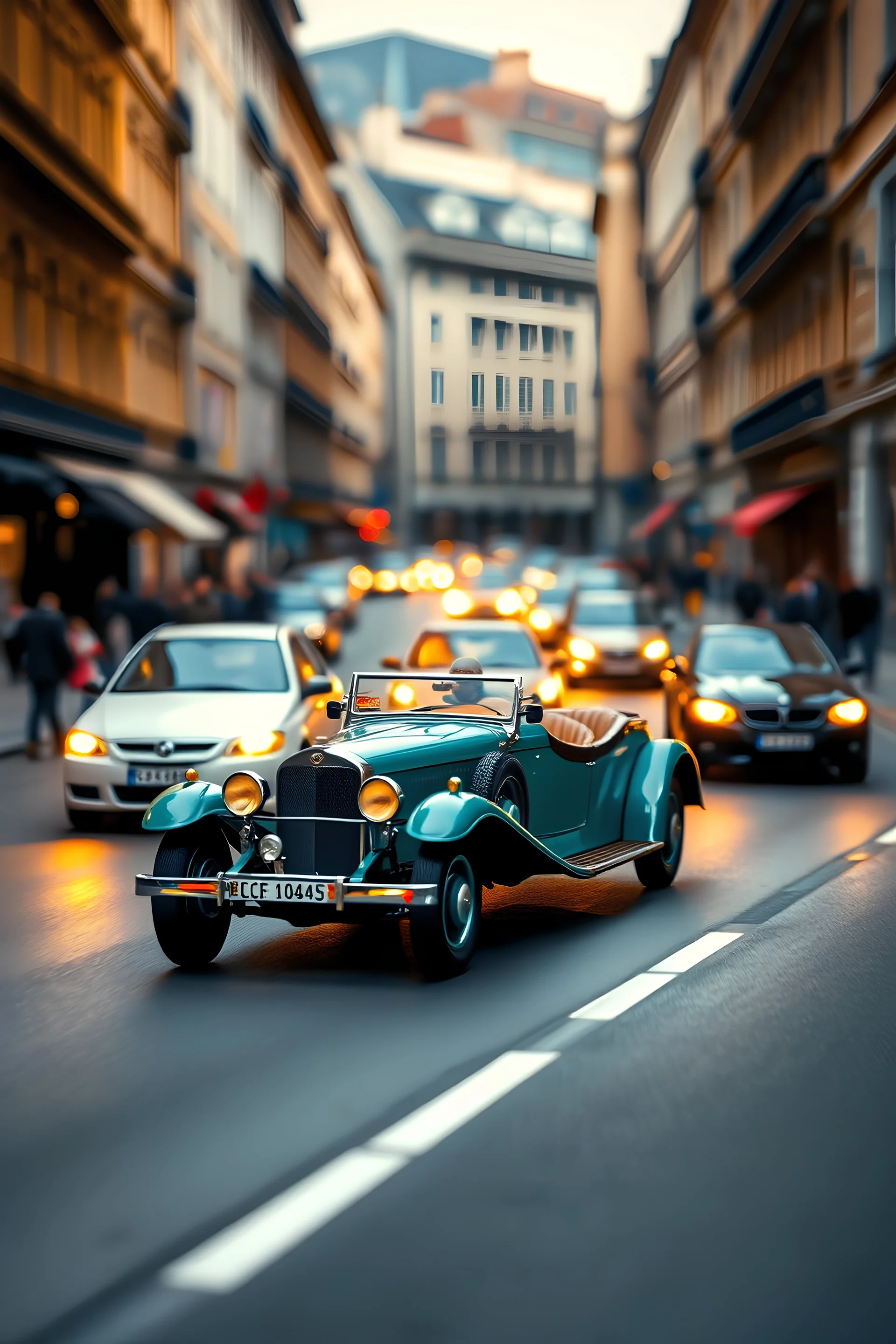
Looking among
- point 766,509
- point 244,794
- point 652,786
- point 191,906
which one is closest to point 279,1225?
point 191,906

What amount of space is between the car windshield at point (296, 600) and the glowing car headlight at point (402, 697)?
24.4 m

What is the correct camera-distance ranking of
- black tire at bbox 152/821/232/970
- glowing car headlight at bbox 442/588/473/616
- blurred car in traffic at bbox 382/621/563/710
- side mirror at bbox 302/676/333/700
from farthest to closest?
glowing car headlight at bbox 442/588/473/616, blurred car in traffic at bbox 382/621/563/710, side mirror at bbox 302/676/333/700, black tire at bbox 152/821/232/970

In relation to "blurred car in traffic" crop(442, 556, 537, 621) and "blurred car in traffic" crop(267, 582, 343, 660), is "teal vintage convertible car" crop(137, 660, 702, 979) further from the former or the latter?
"blurred car in traffic" crop(267, 582, 343, 660)

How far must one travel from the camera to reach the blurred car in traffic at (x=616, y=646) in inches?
966

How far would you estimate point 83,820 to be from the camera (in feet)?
40.4

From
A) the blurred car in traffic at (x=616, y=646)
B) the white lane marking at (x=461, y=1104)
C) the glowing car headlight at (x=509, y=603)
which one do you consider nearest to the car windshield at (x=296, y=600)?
the glowing car headlight at (x=509, y=603)

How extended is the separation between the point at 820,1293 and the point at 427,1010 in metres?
2.89

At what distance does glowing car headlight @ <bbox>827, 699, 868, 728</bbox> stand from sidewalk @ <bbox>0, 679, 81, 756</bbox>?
28.5ft

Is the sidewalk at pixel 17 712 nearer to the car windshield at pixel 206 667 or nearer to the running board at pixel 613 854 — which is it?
the car windshield at pixel 206 667

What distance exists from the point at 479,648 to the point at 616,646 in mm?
7536

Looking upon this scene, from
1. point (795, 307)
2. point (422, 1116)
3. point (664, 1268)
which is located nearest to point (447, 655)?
point (422, 1116)

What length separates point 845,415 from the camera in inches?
1252

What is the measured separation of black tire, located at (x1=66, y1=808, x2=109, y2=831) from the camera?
40.0ft

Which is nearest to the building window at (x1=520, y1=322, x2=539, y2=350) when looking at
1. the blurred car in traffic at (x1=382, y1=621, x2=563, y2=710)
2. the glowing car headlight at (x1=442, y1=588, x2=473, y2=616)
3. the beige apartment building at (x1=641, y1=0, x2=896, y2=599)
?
the blurred car in traffic at (x1=382, y1=621, x2=563, y2=710)
